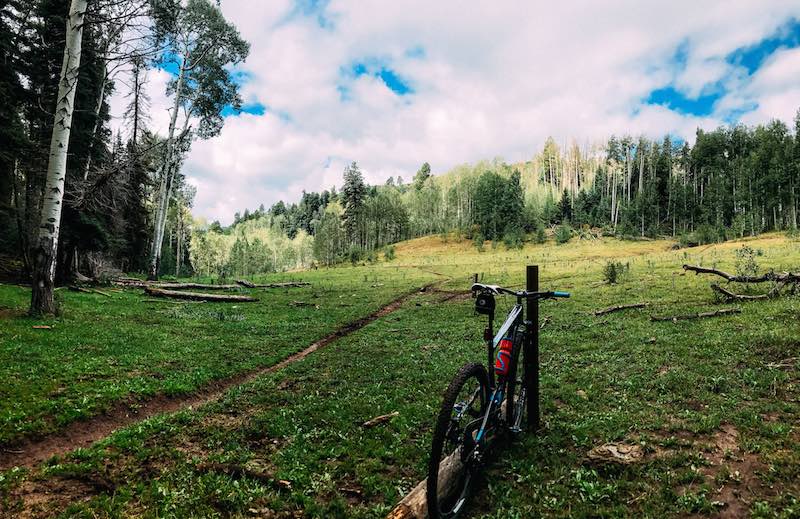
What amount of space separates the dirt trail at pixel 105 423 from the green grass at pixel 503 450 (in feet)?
2.32

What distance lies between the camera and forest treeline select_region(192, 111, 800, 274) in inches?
3135

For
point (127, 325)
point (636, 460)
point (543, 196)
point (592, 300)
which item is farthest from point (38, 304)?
point (543, 196)

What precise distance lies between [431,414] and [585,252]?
7589 centimetres

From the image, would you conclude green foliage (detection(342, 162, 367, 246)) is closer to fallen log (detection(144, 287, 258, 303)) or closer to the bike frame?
fallen log (detection(144, 287, 258, 303))

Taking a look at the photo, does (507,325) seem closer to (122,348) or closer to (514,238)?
(122,348)

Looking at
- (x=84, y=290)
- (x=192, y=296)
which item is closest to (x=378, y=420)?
(x=192, y=296)

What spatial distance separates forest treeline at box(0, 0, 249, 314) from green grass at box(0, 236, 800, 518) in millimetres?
9150

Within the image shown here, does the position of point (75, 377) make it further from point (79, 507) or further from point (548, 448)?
point (548, 448)

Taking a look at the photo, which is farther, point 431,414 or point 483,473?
point 431,414

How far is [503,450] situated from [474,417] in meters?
2.02

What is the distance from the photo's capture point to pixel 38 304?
51.3 ft

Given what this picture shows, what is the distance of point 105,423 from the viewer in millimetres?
8602

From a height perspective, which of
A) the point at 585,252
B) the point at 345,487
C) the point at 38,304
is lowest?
the point at 345,487

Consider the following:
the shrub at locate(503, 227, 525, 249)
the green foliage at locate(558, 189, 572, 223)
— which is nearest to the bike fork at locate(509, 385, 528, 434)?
the shrub at locate(503, 227, 525, 249)
